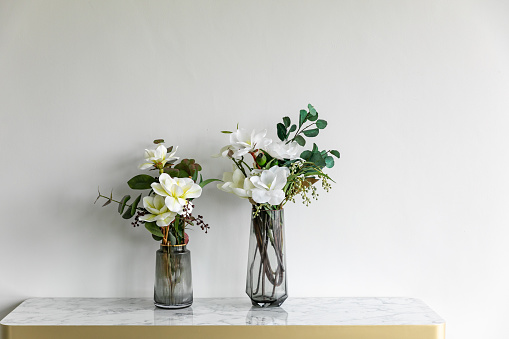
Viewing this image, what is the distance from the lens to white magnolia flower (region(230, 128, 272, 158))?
4.11ft

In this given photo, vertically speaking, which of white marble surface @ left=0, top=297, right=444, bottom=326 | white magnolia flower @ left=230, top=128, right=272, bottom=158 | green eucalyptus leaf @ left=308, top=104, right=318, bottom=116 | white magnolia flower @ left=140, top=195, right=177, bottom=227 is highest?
green eucalyptus leaf @ left=308, top=104, right=318, bottom=116

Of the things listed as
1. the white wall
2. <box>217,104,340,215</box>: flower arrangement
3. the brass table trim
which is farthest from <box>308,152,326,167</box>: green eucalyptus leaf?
the brass table trim

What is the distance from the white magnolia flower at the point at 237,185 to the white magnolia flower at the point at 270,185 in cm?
2

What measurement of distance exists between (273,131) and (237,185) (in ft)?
0.66

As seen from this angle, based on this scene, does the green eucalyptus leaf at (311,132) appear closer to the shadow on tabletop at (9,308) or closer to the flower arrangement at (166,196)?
the flower arrangement at (166,196)

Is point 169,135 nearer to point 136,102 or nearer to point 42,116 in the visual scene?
point 136,102

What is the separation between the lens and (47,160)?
4.56ft

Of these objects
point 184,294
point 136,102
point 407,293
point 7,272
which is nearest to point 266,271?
point 184,294

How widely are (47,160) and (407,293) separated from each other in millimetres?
1003

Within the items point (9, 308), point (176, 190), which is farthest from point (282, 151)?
point (9, 308)

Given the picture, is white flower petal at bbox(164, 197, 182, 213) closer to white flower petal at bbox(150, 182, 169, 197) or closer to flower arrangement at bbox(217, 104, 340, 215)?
white flower petal at bbox(150, 182, 169, 197)

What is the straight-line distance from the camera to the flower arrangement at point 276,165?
1236 millimetres

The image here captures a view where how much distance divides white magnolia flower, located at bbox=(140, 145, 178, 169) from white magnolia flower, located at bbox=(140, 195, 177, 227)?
80mm

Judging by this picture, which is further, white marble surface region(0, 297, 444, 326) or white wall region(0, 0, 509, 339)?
white wall region(0, 0, 509, 339)
